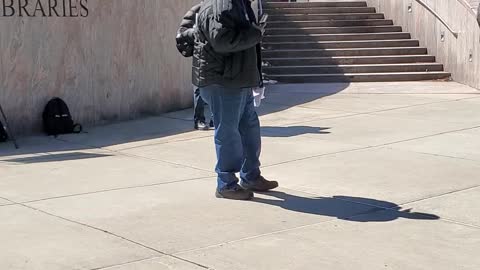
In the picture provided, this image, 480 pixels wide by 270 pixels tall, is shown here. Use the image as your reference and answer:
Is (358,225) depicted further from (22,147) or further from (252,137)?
(22,147)

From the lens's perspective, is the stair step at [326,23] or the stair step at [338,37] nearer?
the stair step at [338,37]

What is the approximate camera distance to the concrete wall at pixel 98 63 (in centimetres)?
1034

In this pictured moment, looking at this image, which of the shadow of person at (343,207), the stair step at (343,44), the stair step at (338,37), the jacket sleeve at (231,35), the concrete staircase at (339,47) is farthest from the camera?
the stair step at (338,37)

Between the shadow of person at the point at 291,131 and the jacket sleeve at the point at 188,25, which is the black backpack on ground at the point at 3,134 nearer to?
the jacket sleeve at the point at 188,25

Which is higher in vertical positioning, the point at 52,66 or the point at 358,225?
the point at 52,66

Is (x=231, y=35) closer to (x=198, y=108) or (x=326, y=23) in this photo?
(x=198, y=108)

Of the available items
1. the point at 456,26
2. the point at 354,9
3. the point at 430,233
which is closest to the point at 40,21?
the point at 430,233

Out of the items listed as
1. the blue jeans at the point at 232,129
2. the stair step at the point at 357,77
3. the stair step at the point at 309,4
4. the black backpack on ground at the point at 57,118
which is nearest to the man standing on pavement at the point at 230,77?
the blue jeans at the point at 232,129

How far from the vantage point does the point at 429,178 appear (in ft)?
24.6

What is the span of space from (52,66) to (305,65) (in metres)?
6.66

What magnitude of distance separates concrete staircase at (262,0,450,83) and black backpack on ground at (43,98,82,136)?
19.6 feet

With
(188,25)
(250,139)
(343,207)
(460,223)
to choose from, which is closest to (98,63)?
(188,25)

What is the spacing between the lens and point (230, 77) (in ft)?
21.3

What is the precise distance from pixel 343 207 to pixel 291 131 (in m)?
3.91
